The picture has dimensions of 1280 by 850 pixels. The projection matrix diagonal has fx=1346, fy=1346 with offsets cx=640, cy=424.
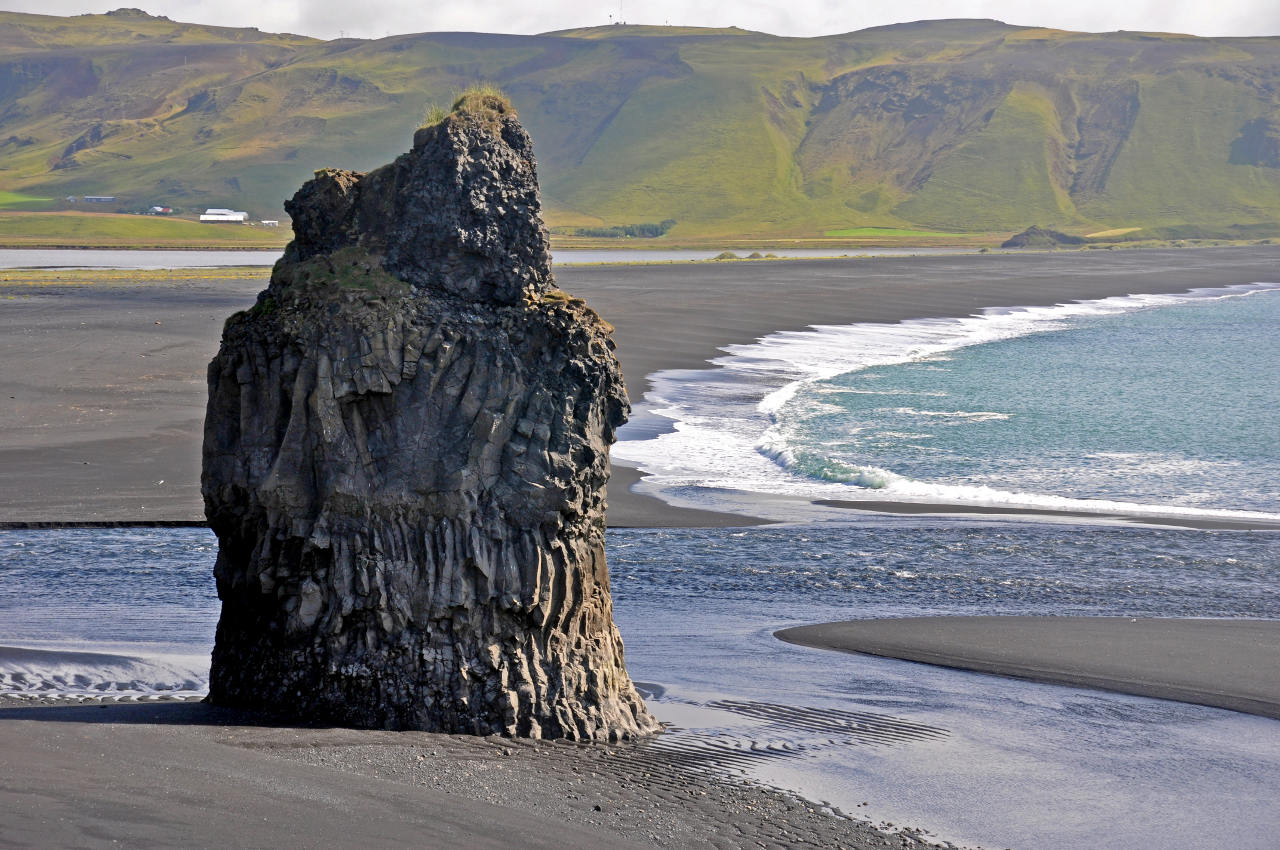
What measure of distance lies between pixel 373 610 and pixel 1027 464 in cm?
1935

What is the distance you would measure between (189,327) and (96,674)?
1301 inches

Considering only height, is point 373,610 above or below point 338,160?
below

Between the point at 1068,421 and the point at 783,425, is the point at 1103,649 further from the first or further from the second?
the point at 1068,421

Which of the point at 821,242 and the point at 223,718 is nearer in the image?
the point at 223,718

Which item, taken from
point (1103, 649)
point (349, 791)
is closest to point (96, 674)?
point (349, 791)

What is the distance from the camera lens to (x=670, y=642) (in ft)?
42.0

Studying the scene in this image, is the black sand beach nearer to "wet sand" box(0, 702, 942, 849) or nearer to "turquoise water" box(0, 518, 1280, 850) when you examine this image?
"wet sand" box(0, 702, 942, 849)

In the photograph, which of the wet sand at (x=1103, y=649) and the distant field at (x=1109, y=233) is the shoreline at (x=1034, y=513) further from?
the distant field at (x=1109, y=233)

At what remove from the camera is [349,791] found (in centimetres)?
733

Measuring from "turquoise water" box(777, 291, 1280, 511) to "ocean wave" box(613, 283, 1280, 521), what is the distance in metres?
0.45

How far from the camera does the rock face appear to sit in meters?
8.83

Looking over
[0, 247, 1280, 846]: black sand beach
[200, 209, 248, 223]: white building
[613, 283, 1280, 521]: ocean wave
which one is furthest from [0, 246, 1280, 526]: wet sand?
[200, 209, 248, 223]: white building

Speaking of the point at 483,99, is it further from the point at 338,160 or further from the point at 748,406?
the point at 338,160

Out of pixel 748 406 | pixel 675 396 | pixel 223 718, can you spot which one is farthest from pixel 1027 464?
pixel 223 718
